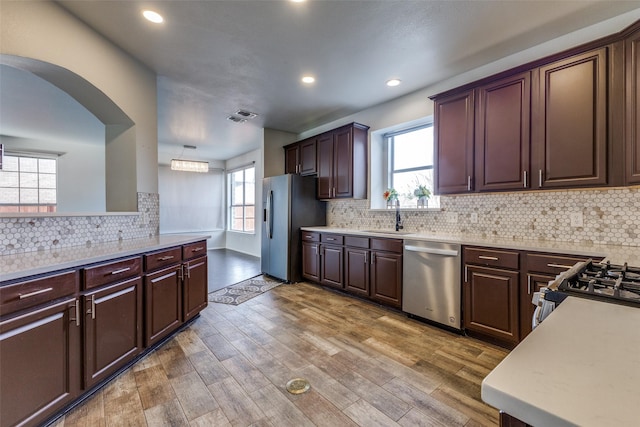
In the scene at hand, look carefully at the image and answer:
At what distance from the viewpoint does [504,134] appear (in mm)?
2543

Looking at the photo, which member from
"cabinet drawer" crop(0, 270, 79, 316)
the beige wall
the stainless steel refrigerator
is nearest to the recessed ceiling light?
the beige wall

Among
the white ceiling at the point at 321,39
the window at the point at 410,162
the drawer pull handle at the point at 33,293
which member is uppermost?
the white ceiling at the point at 321,39

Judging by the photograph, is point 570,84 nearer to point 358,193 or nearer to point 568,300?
point 568,300

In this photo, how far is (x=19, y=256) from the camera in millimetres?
1751

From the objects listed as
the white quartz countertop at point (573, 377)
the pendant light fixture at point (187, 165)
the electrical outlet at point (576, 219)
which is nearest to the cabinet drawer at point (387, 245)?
the electrical outlet at point (576, 219)

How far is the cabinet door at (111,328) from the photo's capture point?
67.5 inches

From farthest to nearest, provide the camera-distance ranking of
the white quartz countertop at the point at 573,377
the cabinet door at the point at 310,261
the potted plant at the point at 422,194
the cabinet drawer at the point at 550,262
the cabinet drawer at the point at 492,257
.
Answer: the cabinet door at the point at 310,261 → the potted plant at the point at 422,194 → the cabinet drawer at the point at 492,257 → the cabinet drawer at the point at 550,262 → the white quartz countertop at the point at 573,377

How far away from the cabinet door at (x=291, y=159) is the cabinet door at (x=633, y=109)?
13.2 ft

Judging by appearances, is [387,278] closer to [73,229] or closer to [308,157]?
[308,157]

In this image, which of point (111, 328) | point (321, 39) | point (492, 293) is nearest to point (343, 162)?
point (321, 39)

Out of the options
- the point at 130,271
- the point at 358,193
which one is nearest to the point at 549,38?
the point at 358,193

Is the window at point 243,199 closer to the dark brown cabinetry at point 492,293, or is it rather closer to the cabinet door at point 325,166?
the cabinet door at point 325,166

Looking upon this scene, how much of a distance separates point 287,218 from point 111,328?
2806 millimetres

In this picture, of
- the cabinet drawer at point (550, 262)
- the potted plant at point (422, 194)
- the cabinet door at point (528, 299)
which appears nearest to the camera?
the cabinet drawer at point (550, 262)
